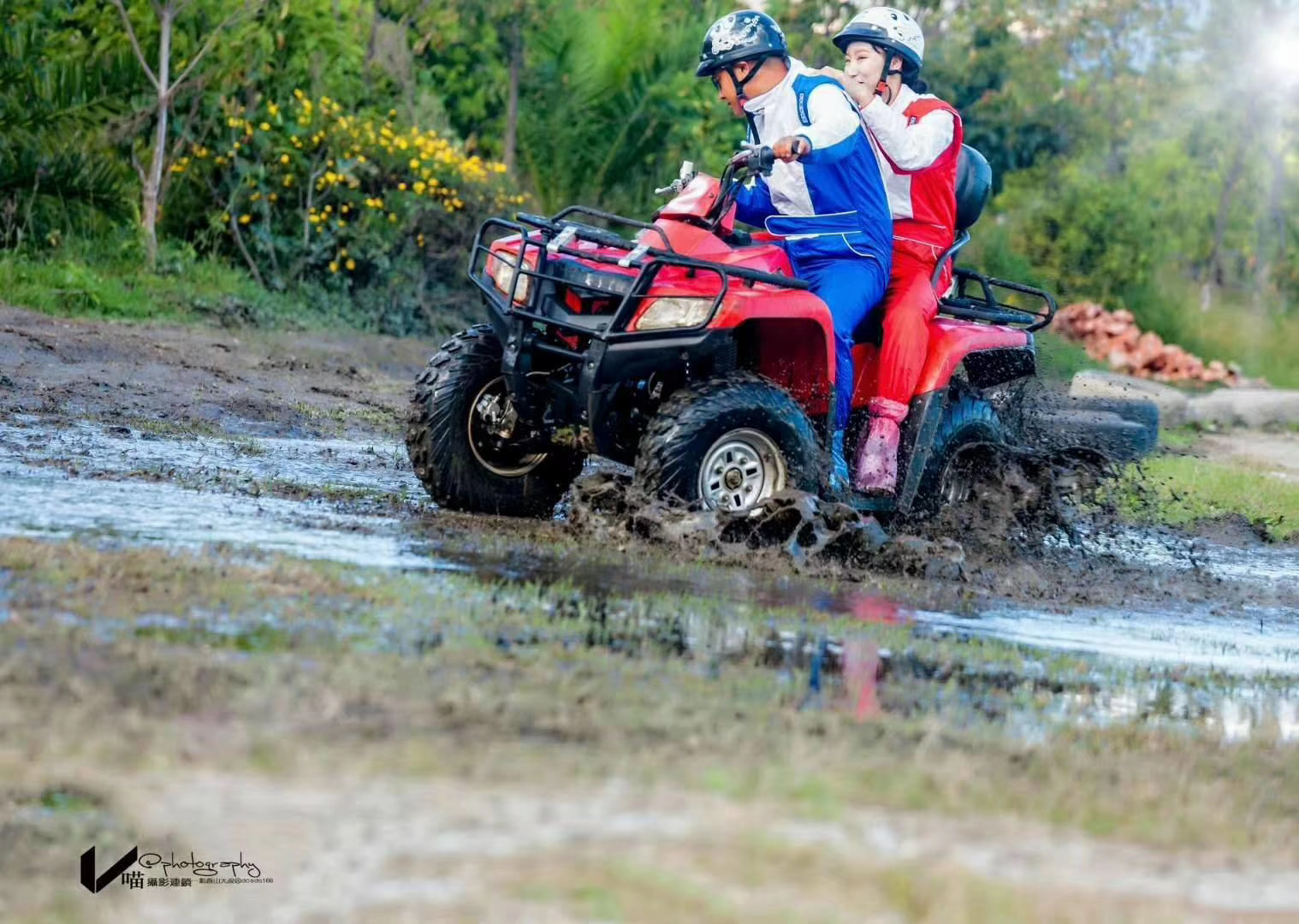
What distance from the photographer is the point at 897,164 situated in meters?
9.11

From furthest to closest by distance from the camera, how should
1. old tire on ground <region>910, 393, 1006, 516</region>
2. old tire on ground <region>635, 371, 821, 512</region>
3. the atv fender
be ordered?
old tire on ground <region>910, 393, 1006, 516</region> < the atv fender < old tire on ground <region>635, 371, 821, 512</region>

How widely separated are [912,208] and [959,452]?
3.86 feet

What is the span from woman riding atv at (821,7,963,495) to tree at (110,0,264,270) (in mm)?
10170

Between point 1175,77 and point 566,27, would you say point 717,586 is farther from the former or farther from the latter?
point 1175,77

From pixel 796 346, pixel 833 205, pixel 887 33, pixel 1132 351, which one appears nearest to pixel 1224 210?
pixel 1132 351

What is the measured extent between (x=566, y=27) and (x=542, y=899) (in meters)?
20.2

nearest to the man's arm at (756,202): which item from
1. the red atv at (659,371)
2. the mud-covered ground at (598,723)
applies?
the red atv at (659,371)

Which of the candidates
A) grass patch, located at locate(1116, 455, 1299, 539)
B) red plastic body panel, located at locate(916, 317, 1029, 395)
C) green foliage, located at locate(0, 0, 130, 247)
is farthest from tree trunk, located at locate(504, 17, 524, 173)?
red plastic body panel, located at locate(916, 317, 1029, 395)

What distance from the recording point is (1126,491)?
37.0 ft

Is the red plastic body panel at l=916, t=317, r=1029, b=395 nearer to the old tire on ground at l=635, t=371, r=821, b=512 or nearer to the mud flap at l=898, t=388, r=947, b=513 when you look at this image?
the mud flap at l=898, t=388, r=947, b=513

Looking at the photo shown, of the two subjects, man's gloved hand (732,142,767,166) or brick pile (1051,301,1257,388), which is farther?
brick pile (1051,301,1257,388)

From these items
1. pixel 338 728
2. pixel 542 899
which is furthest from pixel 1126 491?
pixel 542 899

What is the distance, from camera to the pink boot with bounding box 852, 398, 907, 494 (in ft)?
29.8

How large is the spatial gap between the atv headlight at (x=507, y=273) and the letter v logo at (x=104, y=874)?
16.4 ft
